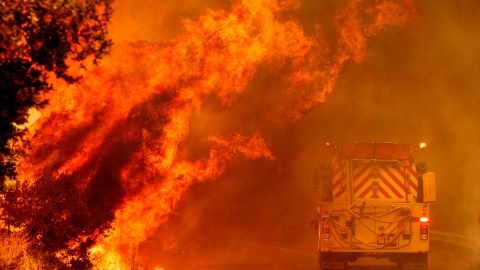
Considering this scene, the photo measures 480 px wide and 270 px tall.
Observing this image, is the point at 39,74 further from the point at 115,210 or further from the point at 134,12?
the point at 134,12

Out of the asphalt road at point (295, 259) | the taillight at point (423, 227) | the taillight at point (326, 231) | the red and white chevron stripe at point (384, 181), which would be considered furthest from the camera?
the asphalt road at point (295, 259)

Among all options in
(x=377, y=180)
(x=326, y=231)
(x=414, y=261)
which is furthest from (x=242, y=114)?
(x=414, y=261)

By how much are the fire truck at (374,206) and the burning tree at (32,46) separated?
24.5 ft

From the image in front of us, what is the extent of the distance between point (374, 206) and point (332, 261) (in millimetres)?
1493

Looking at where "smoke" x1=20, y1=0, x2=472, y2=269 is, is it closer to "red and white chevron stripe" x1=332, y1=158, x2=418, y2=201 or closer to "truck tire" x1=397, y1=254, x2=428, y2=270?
"red and white chevron stripe" x1=332, y1=158, x2=418, y2=201

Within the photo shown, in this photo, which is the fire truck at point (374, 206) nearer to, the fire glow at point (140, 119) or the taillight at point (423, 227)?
the taillight at point (423, 227)

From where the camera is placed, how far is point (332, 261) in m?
12.8

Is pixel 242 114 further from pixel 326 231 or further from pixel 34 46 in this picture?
pixel 34 46

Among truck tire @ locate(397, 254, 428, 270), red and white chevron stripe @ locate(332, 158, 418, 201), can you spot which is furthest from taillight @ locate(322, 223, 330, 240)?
truck tire @ locate(397, 254, 428, 270)

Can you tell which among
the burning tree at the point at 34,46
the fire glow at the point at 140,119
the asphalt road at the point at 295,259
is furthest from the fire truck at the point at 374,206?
the burning tree at the point at 34,46

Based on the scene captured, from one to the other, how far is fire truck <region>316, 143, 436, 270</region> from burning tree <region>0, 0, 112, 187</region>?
24.5 feet

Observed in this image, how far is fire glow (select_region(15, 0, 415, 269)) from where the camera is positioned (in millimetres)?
11867

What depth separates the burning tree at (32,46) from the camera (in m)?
6.09

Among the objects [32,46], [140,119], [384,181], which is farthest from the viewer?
[140,119]
